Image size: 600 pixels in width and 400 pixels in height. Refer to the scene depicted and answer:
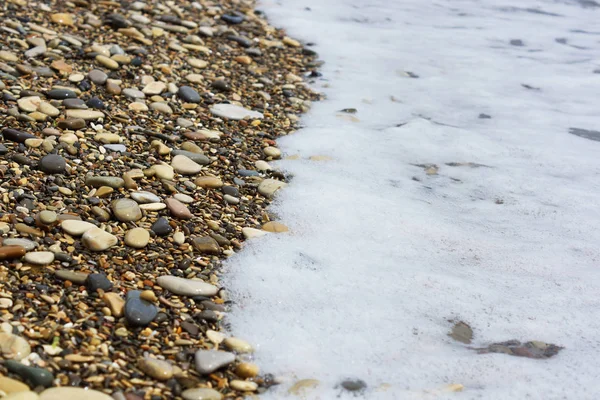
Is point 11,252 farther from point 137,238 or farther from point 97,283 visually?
point 137,238

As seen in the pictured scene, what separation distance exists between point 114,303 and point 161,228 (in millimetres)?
487

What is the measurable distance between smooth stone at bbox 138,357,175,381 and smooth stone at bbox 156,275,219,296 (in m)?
0.35

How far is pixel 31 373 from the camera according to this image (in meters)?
1.80

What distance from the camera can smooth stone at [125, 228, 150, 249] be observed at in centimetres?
244

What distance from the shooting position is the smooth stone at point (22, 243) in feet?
7.35

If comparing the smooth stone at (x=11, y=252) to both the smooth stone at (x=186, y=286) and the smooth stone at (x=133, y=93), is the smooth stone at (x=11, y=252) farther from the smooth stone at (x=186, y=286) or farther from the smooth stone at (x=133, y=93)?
the smooth stone at (x=133, y=93)

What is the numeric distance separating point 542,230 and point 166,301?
167cm

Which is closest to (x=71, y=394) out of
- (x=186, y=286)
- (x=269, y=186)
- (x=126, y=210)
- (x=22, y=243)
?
(x=186, y=286)

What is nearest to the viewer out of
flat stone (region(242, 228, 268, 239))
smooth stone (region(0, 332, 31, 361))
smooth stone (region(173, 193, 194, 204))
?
smooth stone (region(0, 332, 31, 361))

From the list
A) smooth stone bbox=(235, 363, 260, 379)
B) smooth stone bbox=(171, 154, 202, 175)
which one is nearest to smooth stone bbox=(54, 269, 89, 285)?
smooth stone bbox=(235, 363, 260, 379)

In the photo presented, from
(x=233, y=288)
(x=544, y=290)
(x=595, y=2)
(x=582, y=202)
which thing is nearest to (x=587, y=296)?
(x=544, y=290)

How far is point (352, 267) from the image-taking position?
8.34 feet

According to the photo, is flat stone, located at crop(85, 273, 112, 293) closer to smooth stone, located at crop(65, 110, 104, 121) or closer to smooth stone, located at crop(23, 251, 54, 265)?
smooth stone, located at crop(23, 251, 54, 265)

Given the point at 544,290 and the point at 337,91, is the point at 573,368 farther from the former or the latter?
the point at 337,91
